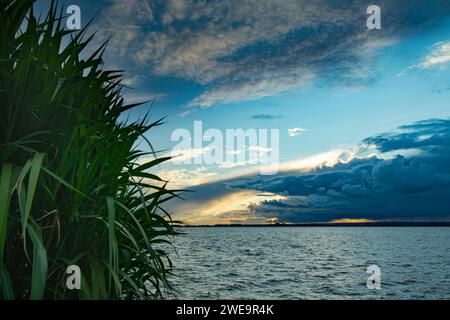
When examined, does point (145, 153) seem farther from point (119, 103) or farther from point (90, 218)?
point (90, 218)

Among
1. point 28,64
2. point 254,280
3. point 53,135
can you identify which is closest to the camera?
point 28,64

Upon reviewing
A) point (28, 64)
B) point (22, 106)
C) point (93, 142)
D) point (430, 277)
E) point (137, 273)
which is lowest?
point (430, 277)

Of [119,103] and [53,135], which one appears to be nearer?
[53,135]

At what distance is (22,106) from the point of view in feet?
7.00

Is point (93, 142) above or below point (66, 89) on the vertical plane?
below

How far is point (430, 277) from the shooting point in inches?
1014

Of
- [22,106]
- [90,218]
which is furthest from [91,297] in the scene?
[22,106]

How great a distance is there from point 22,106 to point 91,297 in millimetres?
1081

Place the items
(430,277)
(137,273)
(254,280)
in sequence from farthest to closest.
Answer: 1. (430,277)
2. (254,280)
3. (137,273)

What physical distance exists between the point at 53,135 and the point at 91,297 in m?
0.92
